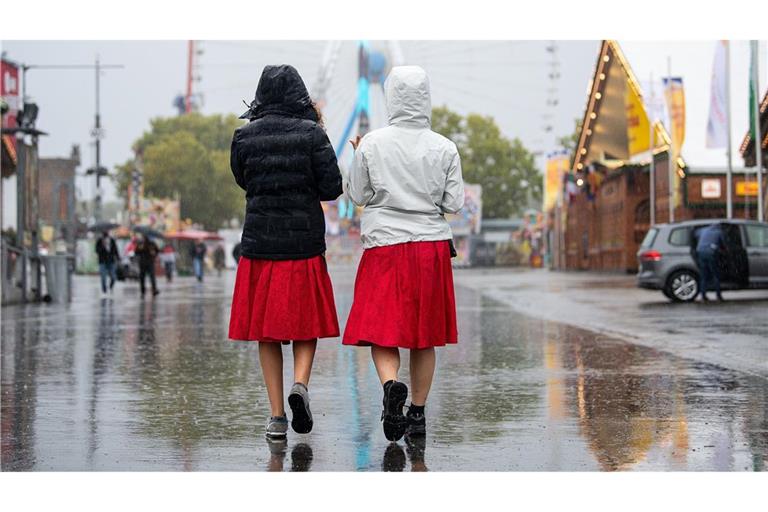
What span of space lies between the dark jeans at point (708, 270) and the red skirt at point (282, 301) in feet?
55.8

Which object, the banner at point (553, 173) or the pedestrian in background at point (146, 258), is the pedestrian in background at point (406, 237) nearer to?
the pedestrian in background at point (146, 258)

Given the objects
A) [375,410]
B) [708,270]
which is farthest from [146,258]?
[375,410]

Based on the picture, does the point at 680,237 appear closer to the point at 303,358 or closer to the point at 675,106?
the point at 303,358

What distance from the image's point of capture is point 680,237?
23.8 metres

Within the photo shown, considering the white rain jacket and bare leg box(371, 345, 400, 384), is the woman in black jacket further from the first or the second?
bare leg box(371, 345, 400, 384)

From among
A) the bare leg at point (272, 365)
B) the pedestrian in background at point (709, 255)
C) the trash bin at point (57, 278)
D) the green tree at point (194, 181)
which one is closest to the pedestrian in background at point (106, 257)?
the trash bin at point (57, 278)

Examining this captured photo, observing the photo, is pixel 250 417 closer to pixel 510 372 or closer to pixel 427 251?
pixel 427 251

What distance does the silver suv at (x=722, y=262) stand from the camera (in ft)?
76.5

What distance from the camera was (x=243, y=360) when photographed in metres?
11.4

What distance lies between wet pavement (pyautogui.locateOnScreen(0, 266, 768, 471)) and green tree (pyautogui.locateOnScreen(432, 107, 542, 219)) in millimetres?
102724
